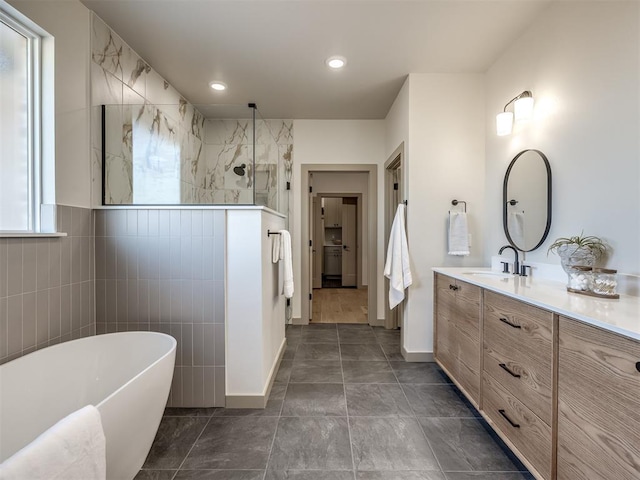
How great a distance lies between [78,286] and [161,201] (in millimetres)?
712

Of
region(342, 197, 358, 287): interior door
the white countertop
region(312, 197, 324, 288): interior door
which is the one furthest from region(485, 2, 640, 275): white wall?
region(342, 197, 358, 287): interior door

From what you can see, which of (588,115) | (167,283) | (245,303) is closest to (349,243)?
(245,303)

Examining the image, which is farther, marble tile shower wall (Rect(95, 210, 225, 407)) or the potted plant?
marble tile shower wall (Rect(95, 210, 225, 407))

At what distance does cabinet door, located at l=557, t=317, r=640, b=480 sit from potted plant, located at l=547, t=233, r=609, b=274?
565 mm

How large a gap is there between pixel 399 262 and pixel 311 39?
189 cm

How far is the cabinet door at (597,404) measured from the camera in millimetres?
833

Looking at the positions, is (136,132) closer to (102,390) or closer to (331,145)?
(102,390)

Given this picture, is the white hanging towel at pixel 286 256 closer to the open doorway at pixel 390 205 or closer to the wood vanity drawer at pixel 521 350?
the wood vanity drawer at pixel 521 350

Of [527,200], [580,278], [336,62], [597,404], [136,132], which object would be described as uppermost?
[336,62]

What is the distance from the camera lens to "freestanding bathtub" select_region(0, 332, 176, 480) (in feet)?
3.48

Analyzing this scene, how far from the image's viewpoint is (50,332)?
1562 mm

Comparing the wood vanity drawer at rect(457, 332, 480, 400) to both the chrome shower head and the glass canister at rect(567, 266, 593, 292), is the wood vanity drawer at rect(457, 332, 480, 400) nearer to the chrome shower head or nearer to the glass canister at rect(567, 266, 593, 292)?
the glass canister at rect(567, 266, 593, 292)

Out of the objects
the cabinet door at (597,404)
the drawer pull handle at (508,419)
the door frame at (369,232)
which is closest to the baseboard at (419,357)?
the door frame at (369,232)

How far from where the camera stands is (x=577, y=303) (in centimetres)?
117
